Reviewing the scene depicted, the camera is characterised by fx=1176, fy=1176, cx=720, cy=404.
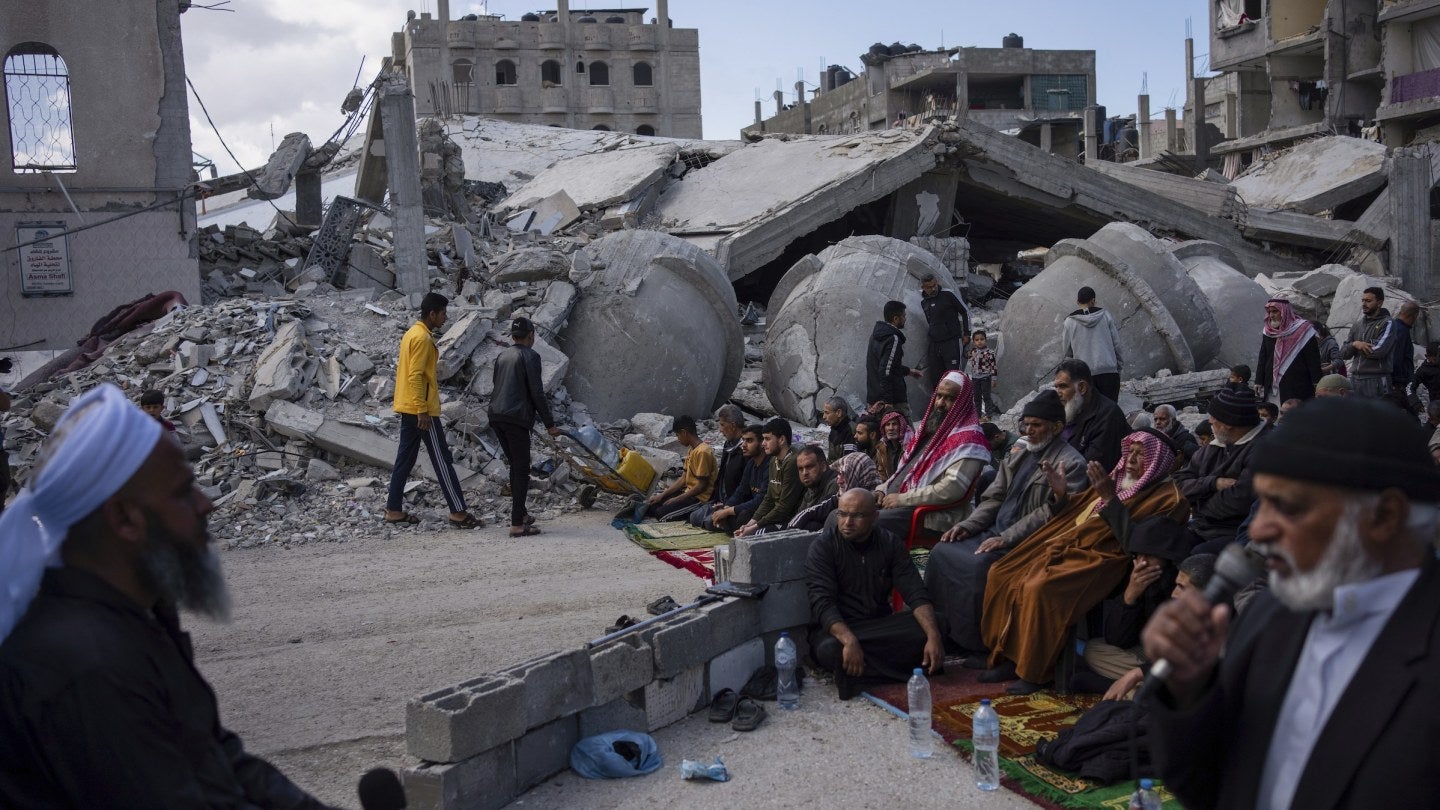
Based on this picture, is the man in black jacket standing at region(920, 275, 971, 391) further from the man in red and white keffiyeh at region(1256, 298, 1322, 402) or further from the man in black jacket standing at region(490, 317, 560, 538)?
the man in black jacket standing at region(490, 317, 560, 538)

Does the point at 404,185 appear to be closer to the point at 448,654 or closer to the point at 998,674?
the point at 448,654

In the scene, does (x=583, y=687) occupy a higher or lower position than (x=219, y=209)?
lower

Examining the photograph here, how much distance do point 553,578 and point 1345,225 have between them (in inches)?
787

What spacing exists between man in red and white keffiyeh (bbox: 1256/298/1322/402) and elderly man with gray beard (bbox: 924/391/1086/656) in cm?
502

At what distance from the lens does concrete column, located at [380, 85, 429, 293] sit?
1413cm

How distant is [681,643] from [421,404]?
4.45 metres

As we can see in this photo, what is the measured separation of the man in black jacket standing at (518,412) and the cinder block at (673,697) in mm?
3891

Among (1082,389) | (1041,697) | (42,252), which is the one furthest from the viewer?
(42,252)

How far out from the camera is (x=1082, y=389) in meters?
7.03

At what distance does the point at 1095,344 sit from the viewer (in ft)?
37.1

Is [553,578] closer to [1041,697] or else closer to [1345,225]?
[1041,697]

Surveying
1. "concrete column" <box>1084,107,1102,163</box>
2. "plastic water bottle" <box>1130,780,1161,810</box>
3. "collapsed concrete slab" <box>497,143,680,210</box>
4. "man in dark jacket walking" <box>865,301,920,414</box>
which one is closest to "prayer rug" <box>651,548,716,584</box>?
"man in dark jacket walking" <box>865,301,920,414</box>

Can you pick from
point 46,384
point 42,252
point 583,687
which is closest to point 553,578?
point 583,687

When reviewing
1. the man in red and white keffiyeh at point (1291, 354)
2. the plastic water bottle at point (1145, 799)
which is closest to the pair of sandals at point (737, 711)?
the plastic water bottle at point (1145, 799)
